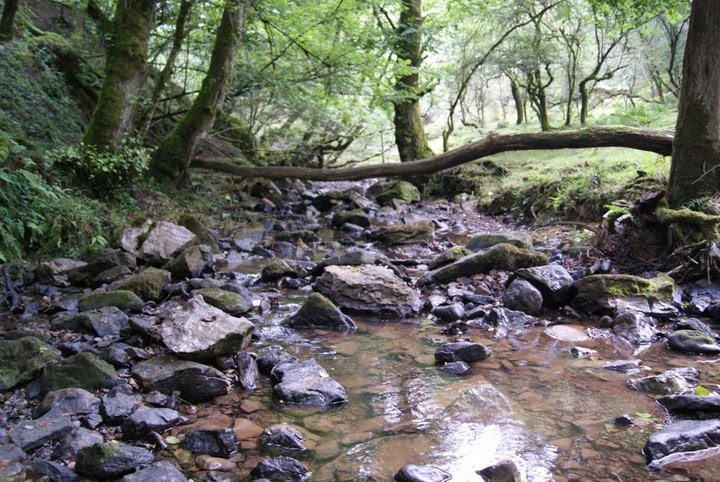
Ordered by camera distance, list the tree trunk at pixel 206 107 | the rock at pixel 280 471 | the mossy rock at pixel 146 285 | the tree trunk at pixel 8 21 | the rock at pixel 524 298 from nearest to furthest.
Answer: the rock at pixel 280 471 < the rock at pixel 524 298 < the mossy rock at pixel 146 285 < the tree trunk at pixel 8 21 < the tree trunk at pixel 206 107

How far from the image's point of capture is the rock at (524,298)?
5680mm

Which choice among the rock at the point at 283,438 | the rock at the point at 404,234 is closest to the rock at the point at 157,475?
the rock at the point at 283,438

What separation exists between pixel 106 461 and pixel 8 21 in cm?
1124

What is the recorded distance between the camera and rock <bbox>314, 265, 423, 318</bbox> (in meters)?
5.81

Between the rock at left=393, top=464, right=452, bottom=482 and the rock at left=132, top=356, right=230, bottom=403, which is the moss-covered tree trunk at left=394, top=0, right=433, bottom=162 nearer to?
the rock at left=132, top=356, right=230, bottom=403

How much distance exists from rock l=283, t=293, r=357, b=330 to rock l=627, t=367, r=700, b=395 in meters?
2.59

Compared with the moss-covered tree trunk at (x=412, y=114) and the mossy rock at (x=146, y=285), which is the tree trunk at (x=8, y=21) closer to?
the mossy rock at (x=146, y=285)

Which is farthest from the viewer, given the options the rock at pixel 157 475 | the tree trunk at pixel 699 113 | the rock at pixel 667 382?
the tree trunk at pixel 699 113

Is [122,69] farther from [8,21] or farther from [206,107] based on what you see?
[8,21]

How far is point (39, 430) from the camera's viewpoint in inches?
→ 118

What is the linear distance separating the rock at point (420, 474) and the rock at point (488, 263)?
4123 mm

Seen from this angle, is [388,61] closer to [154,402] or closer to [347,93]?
[347,93]

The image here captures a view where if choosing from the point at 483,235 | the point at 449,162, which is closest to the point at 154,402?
the point at 483,235

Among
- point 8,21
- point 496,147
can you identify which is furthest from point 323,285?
point 8,21
